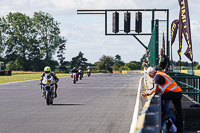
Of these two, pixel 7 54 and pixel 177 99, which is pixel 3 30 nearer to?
pixel 7 54

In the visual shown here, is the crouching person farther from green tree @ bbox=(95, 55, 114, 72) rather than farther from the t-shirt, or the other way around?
green tree @ bbox=(95, 55, 114, 72)

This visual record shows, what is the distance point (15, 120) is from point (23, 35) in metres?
92.3

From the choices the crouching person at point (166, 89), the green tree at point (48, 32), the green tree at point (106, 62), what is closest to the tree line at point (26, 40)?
the green tree at point (48, 32)

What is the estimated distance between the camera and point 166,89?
813 centimetres

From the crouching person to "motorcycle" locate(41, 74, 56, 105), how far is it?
22.6 feet

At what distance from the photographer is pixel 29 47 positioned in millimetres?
101250

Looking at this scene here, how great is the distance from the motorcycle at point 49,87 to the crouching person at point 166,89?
6.88 metres

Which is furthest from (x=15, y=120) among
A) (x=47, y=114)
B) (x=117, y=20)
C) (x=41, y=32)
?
(x=41, y=32)

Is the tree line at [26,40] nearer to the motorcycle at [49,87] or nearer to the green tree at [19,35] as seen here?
the green tree at [19,35]

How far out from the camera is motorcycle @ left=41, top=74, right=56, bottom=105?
14.5m

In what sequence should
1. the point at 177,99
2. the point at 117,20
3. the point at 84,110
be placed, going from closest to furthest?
the point at 177,99 → the point at 84,110 → the point at 117,20

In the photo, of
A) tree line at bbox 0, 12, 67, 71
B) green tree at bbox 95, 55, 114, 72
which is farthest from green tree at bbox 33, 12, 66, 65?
green tree at bbox 95, 55, 114, 72

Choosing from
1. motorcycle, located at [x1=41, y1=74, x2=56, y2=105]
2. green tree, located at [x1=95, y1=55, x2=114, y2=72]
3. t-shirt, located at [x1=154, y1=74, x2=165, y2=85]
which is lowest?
motorcycle, located at [x1=41, y1=74, x2=56, y2=105]

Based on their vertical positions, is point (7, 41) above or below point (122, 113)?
above
